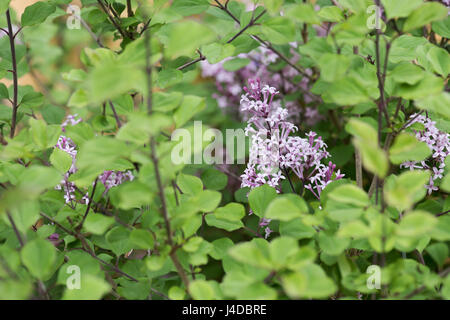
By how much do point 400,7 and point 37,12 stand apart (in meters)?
0.45

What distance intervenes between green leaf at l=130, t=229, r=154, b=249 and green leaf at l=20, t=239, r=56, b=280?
6 cm

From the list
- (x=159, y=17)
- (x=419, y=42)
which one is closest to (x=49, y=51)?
(x=159, y=17)

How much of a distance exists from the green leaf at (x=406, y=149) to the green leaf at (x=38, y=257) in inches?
10.7

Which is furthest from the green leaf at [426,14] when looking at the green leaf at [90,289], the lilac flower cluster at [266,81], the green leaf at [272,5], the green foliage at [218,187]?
the lilac flower cluster at [266,81]

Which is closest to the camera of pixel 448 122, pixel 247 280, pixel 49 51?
pixel 247 280

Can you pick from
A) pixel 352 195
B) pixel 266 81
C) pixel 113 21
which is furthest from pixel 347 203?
pixel 266 81

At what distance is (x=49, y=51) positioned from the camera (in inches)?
39.3

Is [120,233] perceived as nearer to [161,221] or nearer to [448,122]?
[161,221]

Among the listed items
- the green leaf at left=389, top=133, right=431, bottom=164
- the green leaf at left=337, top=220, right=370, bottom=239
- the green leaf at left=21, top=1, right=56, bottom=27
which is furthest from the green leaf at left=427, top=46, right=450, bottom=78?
the green leaf at left=21, top=1, right=56, bottom=27

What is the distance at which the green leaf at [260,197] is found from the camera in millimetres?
480

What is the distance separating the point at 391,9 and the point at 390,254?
305 millimetres

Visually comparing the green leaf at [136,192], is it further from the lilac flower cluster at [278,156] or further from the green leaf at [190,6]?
the green leaf at [190,6]

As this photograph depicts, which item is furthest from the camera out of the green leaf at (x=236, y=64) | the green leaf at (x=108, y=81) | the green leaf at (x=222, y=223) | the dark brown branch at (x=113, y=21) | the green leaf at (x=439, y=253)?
the green leaf at (x=236, y=64)
